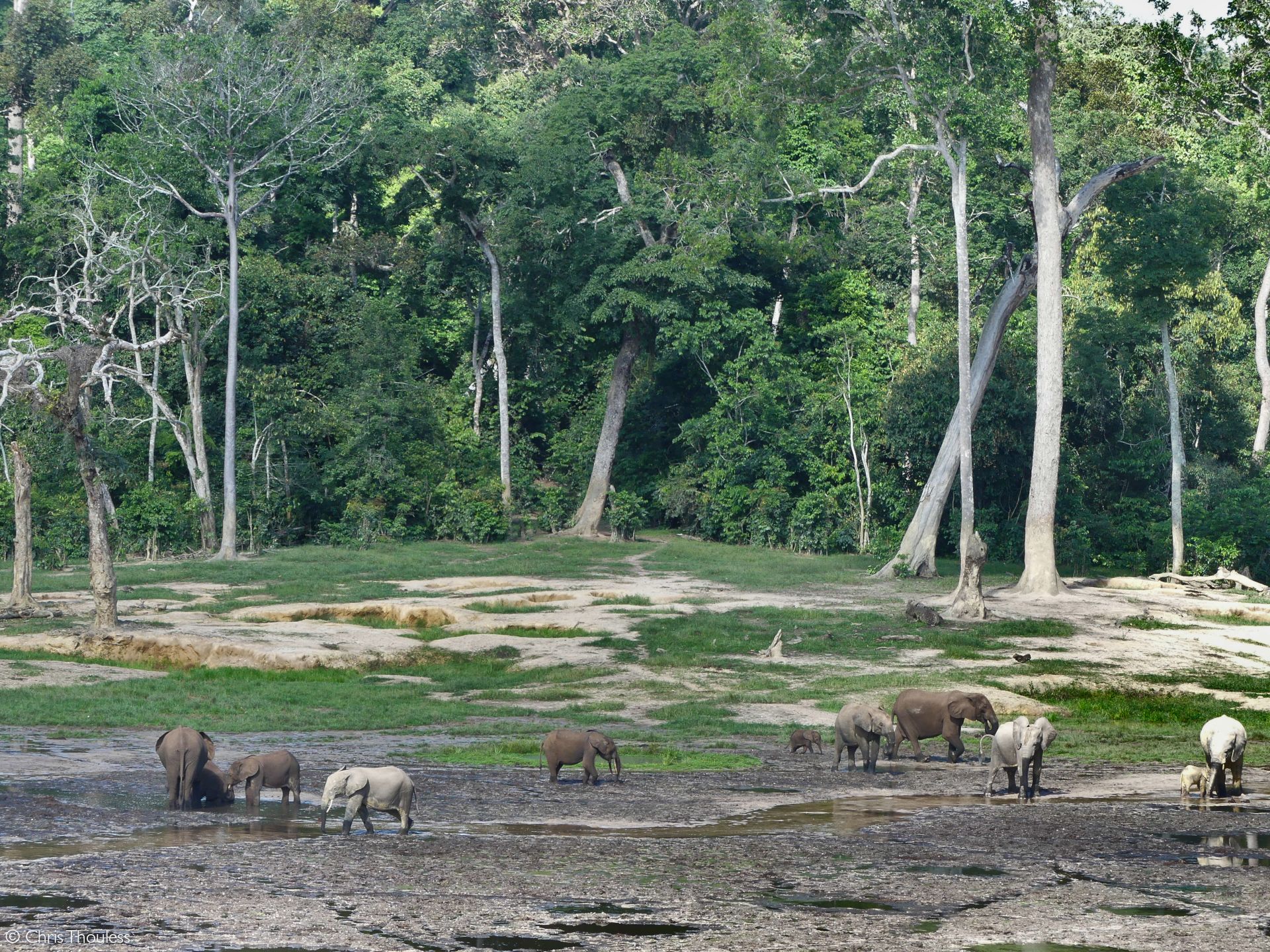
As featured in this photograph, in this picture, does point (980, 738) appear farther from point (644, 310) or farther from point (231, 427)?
point (644, 310)

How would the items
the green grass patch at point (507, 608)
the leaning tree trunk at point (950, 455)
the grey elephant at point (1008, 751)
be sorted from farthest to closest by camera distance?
1. the leaning tree trunk at point (950, 455)
2. the green grass patch at point (507, 608)
3. the grey elephant at point (1008, 751)

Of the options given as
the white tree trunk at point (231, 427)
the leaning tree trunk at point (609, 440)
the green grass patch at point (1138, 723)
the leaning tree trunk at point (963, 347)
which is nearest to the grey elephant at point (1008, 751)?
the green grass patch at point (1138, 723)

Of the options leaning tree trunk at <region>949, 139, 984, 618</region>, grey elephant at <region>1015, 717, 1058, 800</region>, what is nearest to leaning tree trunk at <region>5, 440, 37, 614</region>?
leaning tree trunk at <region>949, 139, 984, 618</region>

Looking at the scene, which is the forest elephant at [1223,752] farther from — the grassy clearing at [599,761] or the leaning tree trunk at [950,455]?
the leaning tree trunk at [950,455]

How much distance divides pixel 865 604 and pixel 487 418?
23661 mm

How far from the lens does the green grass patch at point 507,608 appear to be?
2977 centimetres

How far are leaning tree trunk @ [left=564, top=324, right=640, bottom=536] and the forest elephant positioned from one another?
3471 cm

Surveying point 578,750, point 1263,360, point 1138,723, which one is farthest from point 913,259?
point 578,750

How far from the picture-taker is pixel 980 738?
17.1 meters

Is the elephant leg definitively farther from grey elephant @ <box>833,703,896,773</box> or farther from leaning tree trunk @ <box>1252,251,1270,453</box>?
leaning tree trunk @ <box>1252,251,1270,453</box>

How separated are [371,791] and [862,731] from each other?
21.0 feet

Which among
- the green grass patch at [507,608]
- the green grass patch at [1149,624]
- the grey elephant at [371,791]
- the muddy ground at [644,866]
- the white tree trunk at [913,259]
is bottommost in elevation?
the muddy ground at [644,866]

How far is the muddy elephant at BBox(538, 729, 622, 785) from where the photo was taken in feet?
49.1

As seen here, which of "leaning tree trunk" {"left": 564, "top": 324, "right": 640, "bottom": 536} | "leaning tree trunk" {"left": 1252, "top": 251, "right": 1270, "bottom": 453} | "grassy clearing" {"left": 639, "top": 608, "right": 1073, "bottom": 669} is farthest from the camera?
"leaning tree trunk" {"left": 564, "top": 324, "right": 640, "bottom": 536}
